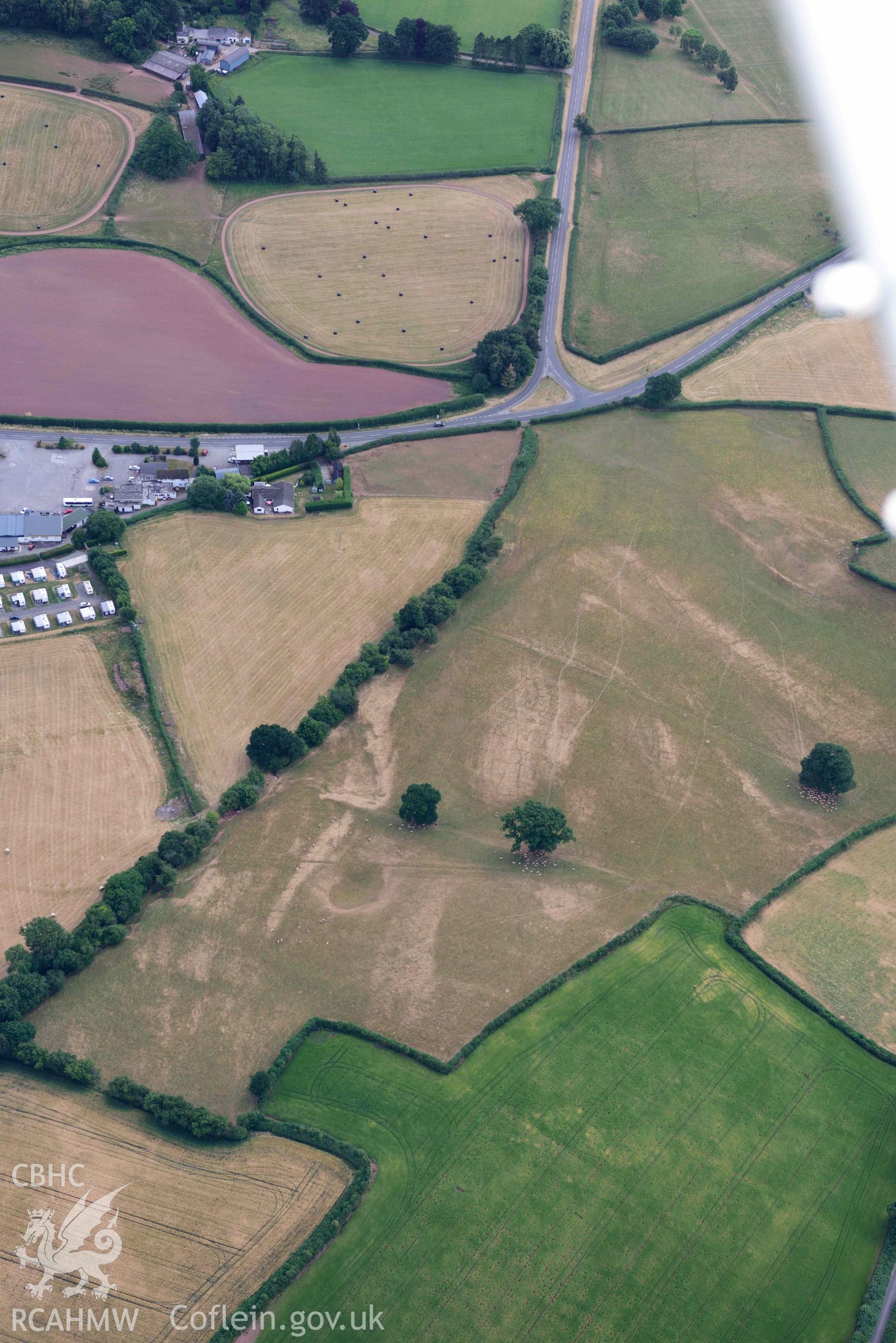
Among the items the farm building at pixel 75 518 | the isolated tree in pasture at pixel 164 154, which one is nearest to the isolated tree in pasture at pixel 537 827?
the farm building at pixel 75 518

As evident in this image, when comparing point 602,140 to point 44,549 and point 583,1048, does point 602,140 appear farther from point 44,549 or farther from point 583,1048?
point 583,1048

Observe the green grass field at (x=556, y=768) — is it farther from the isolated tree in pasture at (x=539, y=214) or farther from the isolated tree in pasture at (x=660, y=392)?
the isolated tree in pasture at (x=539, y=214)

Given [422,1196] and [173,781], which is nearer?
[422,1196]

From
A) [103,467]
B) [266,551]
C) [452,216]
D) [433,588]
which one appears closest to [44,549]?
[103,467]

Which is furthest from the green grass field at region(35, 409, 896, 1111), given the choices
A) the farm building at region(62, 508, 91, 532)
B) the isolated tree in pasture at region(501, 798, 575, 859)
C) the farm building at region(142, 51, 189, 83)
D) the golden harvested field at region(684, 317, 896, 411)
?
the farm building at region(142, 51, 189, 83)

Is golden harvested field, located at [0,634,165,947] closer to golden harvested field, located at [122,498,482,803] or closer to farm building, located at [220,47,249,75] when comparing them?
golden harvested field, located at [122,498,482,803]
